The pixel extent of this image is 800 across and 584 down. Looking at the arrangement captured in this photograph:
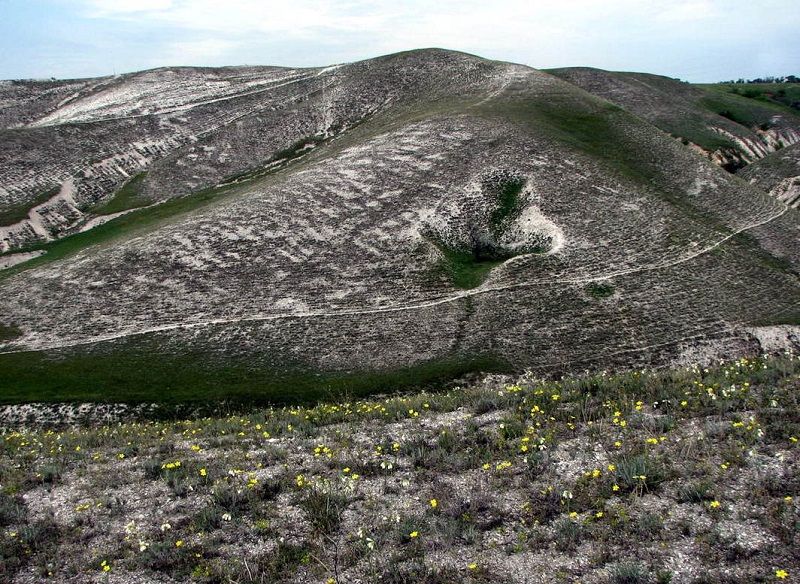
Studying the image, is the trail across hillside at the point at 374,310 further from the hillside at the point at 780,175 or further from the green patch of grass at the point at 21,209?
the hillside at the point at 780,175

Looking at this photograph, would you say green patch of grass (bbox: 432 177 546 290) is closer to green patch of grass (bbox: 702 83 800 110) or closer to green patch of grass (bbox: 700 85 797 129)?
green patch of grass (bbox: 700 85 797 129)

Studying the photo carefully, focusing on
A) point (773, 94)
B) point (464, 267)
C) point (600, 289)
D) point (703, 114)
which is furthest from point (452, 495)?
point (773, 94)

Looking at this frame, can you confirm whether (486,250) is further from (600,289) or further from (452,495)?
(452,495)

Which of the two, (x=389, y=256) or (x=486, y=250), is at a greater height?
(x=486, y=250)

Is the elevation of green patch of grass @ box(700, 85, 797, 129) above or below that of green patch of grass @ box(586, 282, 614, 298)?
above

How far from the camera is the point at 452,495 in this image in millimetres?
16094

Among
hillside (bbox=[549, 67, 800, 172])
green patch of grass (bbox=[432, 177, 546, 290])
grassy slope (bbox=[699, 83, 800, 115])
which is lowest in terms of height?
green patch of grass (bbox=[432, 177, 546, 290])

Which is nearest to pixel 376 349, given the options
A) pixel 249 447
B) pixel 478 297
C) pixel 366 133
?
pixel 478 297

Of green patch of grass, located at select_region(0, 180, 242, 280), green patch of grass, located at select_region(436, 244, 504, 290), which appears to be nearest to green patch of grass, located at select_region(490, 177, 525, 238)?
green patch of grass, located at select_region(436, 244, 504, 290)

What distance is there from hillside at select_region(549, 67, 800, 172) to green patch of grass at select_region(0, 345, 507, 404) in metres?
95.1

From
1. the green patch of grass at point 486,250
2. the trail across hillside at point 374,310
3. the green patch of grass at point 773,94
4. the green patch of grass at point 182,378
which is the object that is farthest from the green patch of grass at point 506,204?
the green patch of grass at point 773,94

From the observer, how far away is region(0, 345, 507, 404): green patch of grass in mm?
35281

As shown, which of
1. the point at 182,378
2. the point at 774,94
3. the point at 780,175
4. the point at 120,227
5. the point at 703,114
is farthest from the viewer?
the point at 774,94

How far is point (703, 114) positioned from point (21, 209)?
132m
